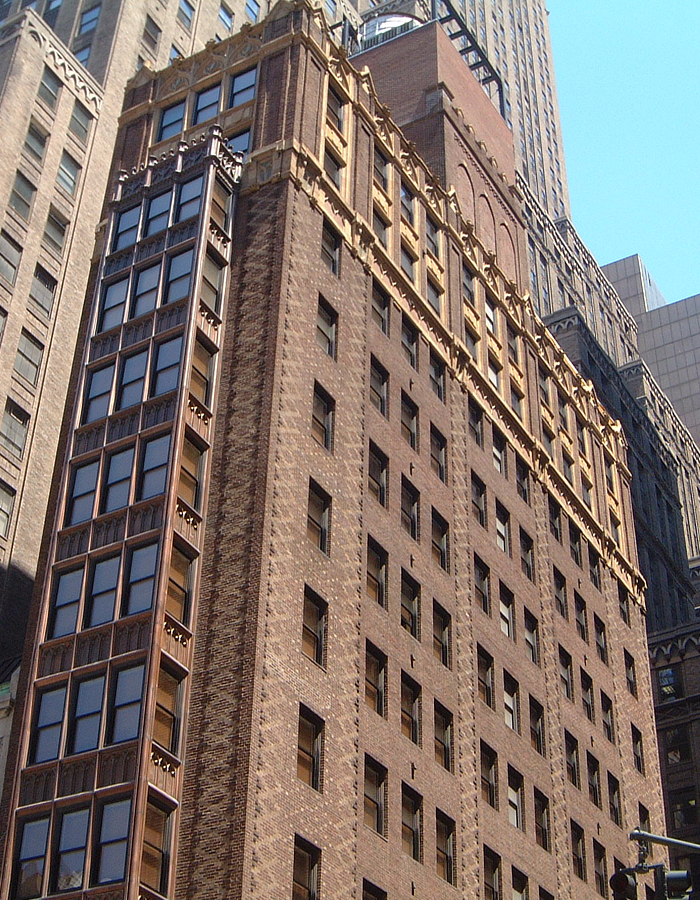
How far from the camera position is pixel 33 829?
126 feet

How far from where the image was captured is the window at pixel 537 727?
2232 inches

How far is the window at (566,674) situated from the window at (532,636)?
1974mm

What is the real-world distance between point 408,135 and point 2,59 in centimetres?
2221

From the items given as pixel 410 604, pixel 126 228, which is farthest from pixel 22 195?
pixel 410 604

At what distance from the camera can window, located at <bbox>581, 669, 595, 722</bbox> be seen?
63.3 meters

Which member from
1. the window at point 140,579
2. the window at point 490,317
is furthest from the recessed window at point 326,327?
the window at point 490,317

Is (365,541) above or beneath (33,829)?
above

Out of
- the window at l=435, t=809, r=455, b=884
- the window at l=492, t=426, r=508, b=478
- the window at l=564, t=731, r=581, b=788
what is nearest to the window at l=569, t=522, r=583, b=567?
the window at l=492, t=426, r=508, b=478

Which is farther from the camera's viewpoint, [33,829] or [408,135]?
[408,135]

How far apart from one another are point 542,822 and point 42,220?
40.2 metres

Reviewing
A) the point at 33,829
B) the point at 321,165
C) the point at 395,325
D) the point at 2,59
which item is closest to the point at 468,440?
the point at 395,325

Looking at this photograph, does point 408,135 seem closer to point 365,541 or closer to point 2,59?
point 2,59

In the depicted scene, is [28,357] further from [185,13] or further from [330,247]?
[185,13]

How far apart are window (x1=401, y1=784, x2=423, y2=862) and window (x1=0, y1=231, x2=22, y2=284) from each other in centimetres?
3661
